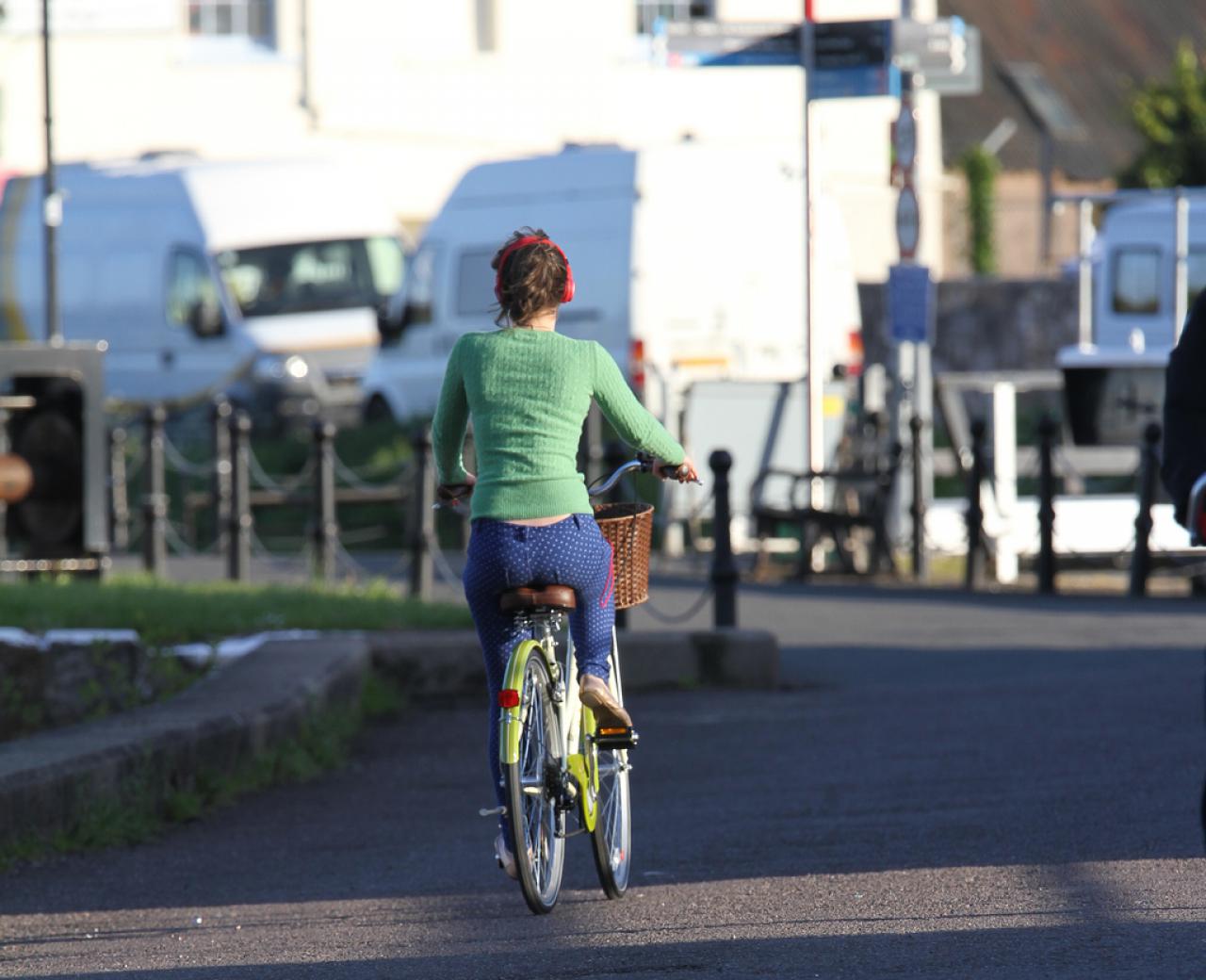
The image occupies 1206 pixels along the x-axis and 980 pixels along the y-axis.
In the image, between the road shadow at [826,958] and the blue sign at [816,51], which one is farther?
the blue sign at [816,51]

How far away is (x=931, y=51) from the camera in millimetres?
16938

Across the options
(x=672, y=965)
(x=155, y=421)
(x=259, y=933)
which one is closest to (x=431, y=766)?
(x=259, y=933)

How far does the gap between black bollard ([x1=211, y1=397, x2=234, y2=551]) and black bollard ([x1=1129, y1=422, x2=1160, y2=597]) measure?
21.5 feet

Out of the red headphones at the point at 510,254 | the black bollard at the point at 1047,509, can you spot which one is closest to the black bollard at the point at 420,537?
the black bollard at the point at 1047,509

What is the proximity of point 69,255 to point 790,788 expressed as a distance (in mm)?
20534

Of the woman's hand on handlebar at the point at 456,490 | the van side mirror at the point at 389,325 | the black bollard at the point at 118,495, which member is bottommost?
the black bollard at the point at 118,495

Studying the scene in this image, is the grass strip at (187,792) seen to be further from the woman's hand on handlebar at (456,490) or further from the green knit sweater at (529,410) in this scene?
the green knit sweater at (529,410)

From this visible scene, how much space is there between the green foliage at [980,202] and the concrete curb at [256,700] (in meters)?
39.6

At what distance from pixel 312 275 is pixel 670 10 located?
13.2 meters

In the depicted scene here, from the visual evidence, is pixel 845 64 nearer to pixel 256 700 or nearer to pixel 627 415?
pixel 256 700

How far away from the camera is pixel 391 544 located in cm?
2006

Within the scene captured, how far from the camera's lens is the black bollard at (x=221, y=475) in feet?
61.3

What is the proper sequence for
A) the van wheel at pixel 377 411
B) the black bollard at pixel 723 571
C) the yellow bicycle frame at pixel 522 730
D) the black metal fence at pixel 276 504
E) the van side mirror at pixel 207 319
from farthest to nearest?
the van side mirror at pixel 207 319, the van wheel at pixel 377 411, the black metal fence at pixel 276 504, the black bollard at pixel 723 571, the yellow bicycle frame at pixel 522 730

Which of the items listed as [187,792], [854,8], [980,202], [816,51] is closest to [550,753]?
[187,792]
